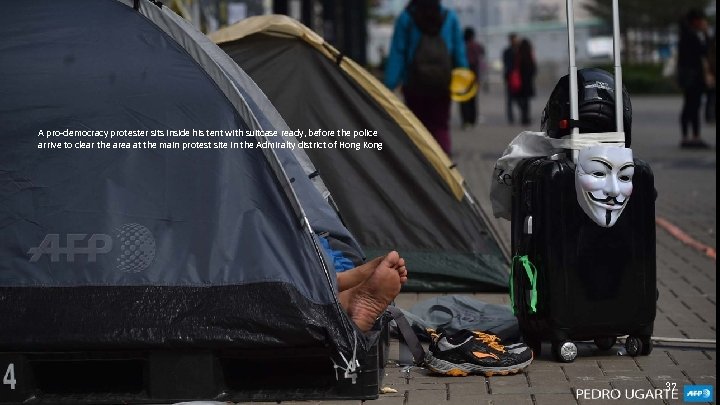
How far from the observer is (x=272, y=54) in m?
8.06

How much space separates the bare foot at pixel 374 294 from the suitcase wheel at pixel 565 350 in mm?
874

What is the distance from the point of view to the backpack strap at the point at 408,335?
6.04m

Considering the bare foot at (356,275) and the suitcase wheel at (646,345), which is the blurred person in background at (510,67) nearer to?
the suitcase wheel at (646,345)

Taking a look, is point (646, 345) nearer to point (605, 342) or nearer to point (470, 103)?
point (605, 342)

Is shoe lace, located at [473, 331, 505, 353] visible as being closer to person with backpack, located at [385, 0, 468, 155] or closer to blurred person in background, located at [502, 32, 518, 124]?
person with backpack, located at [385, 0, 468, 155]

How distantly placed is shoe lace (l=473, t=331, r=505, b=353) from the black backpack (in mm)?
5764

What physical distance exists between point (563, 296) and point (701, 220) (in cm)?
617

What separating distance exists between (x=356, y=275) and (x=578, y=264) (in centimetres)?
98

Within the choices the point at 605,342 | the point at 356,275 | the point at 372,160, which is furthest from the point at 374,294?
the point at 372,160

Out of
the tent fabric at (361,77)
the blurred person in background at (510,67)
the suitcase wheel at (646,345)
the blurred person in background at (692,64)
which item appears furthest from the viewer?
the blurred person in background at (510,67)

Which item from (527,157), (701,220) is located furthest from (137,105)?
(701,220)

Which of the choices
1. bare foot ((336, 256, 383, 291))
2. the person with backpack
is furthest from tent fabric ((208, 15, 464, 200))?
the person with backpack

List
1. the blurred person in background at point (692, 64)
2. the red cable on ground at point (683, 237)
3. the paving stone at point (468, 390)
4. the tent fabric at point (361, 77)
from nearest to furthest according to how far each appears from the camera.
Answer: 1. the paving stone at point (468, 390)
2. the tent fabric at point (361, 77)
3. the red cable on ground at point (683, 237)
4. the blurred person in background at point (692, 64)

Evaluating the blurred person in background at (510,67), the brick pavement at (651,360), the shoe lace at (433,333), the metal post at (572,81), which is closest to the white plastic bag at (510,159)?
the metal post at (572,81)
